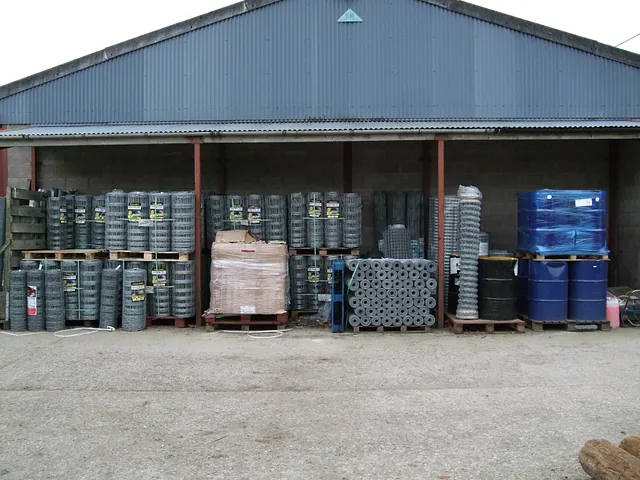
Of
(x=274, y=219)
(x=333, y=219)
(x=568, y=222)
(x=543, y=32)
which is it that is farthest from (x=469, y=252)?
(x=543, y=32)

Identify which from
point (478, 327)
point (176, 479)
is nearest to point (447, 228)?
point (478, 327)

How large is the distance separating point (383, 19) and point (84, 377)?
1047cm

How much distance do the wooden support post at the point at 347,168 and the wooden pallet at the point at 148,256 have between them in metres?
4.37

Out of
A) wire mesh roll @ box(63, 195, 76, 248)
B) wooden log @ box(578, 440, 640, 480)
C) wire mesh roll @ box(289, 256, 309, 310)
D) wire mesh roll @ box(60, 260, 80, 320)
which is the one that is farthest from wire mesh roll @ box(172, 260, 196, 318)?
wooden log @ box(578, 440, 640, 480)

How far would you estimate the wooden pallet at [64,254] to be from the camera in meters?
10.4

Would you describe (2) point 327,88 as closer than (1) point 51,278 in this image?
No

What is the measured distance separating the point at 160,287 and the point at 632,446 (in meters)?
8.15

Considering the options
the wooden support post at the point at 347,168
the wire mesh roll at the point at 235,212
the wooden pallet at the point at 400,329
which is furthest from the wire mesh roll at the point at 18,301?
the wooden support post at the point at 347,168

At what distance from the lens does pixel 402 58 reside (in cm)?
1330

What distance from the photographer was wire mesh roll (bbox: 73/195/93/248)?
432 inches

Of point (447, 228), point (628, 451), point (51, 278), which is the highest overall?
point (447, 228)

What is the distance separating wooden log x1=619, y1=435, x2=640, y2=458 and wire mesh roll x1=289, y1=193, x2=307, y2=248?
24.7 ft

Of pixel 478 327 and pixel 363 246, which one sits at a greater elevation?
pixel 363 246

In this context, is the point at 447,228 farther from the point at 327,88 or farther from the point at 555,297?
the point at 327,88
